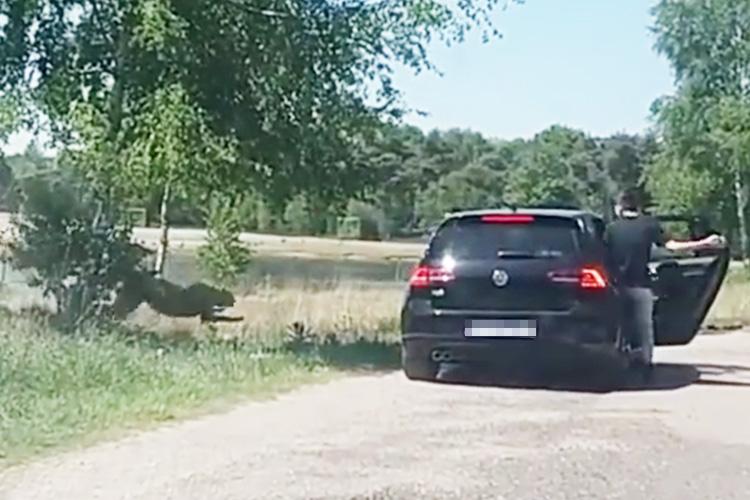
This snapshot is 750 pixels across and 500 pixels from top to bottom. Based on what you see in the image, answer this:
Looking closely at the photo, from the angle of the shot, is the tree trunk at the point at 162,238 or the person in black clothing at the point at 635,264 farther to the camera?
the tree trunk at the point at 162,238

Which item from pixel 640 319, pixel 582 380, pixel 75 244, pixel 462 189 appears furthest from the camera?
pixel 462 189

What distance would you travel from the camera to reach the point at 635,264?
49.1 feet

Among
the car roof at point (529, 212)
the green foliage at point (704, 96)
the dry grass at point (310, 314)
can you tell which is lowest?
the dry grass at point (310, 314)

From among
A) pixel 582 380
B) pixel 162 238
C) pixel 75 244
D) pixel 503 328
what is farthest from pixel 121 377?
pixel 162 238

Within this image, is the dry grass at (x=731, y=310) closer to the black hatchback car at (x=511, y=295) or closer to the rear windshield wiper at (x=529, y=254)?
the black hatchback car at (x=511, y=295)

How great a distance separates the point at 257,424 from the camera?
36.1 ft

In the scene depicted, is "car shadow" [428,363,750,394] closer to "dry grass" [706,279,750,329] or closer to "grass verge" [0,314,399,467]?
"grass verge" [0,314,399,467]

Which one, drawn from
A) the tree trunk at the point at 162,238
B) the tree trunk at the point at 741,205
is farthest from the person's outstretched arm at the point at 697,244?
the tree trunk at the point at 741,205

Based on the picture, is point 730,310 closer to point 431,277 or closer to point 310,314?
point 310,314

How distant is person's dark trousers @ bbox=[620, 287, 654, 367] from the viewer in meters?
14.3

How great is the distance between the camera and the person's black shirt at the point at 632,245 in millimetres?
14672

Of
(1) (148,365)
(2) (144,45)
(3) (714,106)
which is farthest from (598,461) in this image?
(3) (714,106)

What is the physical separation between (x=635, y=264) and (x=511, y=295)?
74.4 inches

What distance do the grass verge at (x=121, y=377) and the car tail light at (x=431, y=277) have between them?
4.09ft
